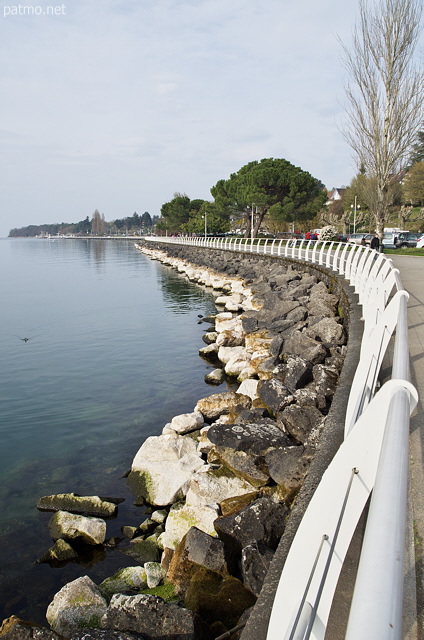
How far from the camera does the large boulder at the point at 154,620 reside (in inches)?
133

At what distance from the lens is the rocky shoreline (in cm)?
363

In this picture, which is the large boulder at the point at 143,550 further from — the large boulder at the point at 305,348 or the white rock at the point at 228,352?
the white rock at the point at 228,352

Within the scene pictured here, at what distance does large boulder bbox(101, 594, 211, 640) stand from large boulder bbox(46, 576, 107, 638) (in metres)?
0.43

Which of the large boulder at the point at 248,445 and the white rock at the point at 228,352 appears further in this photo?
the white rock at the point at 228,352

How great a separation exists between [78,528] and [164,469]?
49.2 inches

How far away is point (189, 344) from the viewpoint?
49.8 feet

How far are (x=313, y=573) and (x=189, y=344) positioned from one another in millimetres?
13425

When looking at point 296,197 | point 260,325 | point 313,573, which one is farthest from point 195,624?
point 296,197

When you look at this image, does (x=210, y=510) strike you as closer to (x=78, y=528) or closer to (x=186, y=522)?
(x=186, y=522)

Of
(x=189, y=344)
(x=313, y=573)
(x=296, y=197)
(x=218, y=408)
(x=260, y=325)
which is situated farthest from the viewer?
(x=296, y=197)

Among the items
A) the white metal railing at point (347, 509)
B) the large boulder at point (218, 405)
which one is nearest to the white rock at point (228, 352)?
the large boulder at point (218, 405)

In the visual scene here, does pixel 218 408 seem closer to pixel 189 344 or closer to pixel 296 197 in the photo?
pixel 189 344

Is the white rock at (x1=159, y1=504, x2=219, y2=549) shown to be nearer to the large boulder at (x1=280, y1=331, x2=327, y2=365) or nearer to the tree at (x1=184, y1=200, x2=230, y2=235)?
the large boulder at (x1=280, y1=331, x2=327, y2=365)

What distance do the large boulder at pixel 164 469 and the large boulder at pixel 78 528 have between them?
0.83 m
